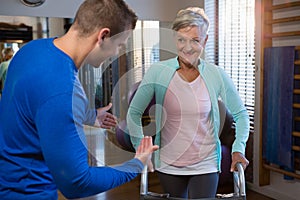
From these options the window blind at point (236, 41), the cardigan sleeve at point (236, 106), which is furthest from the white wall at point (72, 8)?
the cardigan sleeve at point (236, 106)

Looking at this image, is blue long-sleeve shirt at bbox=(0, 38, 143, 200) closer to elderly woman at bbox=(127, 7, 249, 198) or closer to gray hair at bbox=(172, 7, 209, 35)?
elderly woman at bbox=(127, 7, 249, 198)

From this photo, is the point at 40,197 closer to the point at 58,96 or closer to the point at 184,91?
the point at 58,96

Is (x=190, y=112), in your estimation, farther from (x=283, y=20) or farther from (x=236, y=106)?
(x=283, y=20)

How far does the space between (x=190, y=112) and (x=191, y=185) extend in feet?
1.05

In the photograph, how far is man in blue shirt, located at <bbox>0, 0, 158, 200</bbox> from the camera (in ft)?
2.71

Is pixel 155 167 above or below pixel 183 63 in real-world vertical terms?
below

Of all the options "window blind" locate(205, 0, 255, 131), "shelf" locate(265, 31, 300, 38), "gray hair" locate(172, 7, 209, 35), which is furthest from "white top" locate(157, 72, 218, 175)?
"window blind" locate(205, 0, 255, 131)

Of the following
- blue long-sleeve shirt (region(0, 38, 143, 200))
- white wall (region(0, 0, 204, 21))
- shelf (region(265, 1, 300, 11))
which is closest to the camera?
blue long-sleeve shirt (region(0, 38, 143, 200))

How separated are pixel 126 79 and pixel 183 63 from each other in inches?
19.3

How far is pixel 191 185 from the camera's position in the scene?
1551mm

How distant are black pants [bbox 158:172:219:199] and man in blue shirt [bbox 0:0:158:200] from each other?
59 cm

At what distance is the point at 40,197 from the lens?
0.97 meters

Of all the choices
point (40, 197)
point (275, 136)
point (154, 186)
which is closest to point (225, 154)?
point (275, 136)

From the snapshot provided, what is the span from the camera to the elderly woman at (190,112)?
4.96 feet
